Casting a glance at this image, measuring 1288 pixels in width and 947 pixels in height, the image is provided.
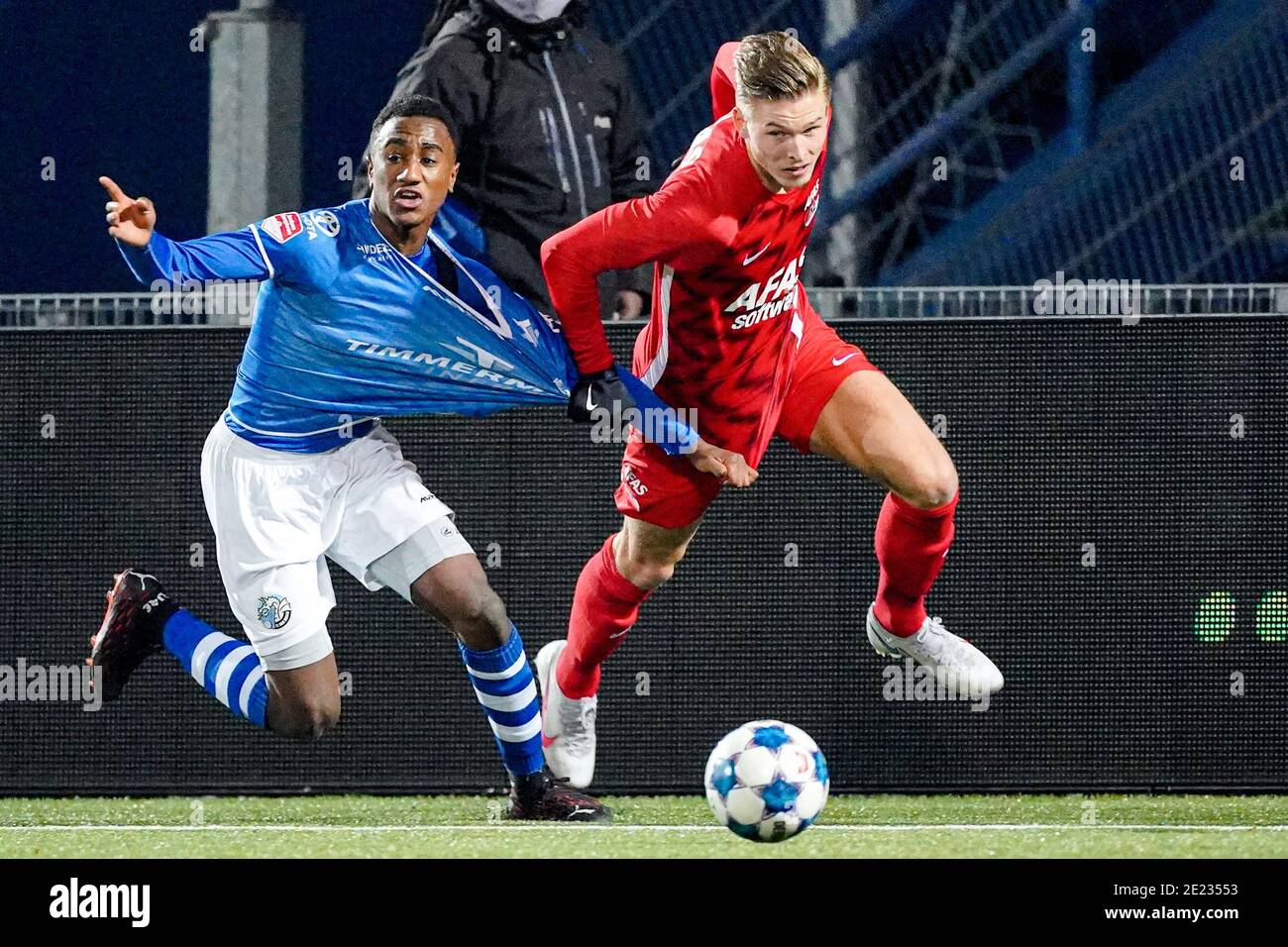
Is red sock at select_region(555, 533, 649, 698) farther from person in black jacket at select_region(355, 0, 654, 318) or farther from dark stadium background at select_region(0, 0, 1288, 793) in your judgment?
person in black jacket at select_region(355, 0, 654, 318)

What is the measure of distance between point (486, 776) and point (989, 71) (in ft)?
12.2

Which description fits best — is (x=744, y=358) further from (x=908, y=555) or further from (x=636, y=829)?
(x=636, y=829)

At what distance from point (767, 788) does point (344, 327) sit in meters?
1.83

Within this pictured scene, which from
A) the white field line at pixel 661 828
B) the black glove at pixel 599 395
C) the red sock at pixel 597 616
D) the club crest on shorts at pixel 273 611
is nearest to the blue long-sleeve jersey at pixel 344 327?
the black glove at pixel 599 395

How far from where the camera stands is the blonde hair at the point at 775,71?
4.88 metres

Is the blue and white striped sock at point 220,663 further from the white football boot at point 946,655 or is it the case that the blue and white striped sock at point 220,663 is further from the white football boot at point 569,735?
the white football boot at point 946,655

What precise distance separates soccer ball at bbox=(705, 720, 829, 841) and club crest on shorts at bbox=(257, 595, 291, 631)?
139 cm

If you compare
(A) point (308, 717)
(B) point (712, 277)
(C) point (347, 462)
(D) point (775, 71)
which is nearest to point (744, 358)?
(B) point (712, 277)

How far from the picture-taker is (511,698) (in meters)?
5.69

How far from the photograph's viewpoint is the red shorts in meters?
5.26

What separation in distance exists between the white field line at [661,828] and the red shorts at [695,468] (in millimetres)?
906

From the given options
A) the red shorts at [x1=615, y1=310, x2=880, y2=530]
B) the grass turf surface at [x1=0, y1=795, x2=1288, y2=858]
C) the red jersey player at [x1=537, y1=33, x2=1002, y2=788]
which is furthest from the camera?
the red shorts at [x1=615, y1=310, x2=880, y2=530]

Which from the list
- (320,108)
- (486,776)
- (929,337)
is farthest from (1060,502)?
(320,108)

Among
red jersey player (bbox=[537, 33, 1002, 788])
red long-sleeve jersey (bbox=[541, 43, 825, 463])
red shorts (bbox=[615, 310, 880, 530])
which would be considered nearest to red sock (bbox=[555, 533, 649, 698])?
red jersey player (bbox=[537, 33, 1002, 788])
